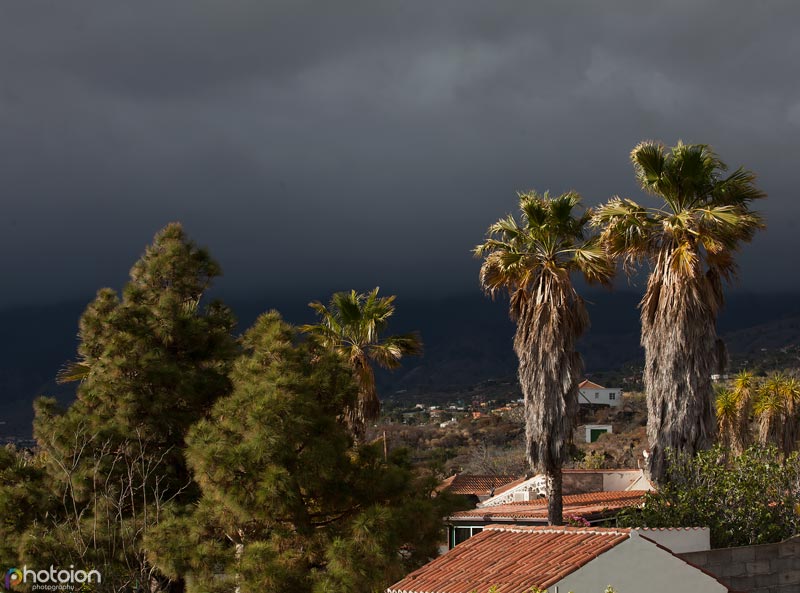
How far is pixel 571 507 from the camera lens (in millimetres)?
35812

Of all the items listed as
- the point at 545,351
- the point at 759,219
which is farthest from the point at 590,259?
the point at 759,219

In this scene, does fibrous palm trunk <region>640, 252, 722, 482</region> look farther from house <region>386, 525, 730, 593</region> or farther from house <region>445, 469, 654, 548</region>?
house <region>386, 525, 730, 593</region>

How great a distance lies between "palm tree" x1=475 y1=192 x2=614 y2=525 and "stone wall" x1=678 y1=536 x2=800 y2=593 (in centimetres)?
545

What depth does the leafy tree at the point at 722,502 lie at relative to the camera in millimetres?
25891

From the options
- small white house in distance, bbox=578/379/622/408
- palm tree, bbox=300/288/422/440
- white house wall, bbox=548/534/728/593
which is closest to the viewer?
white house wall, bbox=548/534/728/593

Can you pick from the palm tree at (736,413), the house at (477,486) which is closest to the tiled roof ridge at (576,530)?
the palm tree at (736,413)

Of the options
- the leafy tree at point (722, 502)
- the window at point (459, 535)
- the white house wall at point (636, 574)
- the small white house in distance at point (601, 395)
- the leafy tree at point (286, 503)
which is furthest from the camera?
the small white house in distance at point (601, 395)

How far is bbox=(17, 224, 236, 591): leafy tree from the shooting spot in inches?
998

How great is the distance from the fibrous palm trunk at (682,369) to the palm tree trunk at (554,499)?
7.95 ft

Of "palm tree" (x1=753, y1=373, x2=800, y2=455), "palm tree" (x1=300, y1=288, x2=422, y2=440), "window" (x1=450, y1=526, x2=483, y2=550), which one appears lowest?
"window" (x1=450, y1=526, x2=483, y2=550)

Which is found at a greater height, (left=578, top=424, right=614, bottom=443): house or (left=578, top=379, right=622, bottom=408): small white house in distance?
(left=578, top=379, right=622, bottom=408): small white house in distance

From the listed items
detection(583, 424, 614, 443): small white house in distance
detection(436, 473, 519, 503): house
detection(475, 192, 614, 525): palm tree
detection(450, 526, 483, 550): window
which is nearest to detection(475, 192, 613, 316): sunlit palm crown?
detection(475, 192, 614, 525): palm tree

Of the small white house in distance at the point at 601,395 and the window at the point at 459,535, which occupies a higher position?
the small white house in distance at the point at 601,395

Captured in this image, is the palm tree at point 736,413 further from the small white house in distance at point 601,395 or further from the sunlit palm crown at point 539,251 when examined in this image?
the small white house in distance at point 601,395
